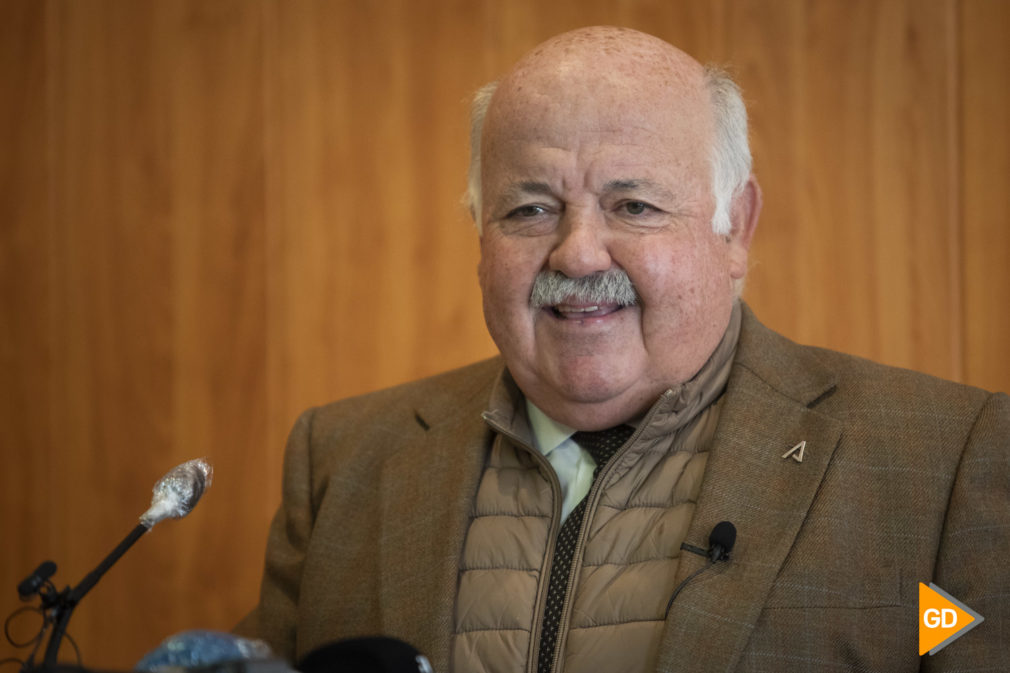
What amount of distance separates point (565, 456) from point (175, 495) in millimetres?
795

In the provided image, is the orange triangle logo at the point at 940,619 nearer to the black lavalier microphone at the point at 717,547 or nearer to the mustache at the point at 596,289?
the black lavalier microphone at the point at 717,547

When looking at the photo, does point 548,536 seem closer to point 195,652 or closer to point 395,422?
point 395,422

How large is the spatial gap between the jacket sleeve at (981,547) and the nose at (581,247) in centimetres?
62

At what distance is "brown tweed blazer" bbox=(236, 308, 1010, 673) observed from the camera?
149 centimetres

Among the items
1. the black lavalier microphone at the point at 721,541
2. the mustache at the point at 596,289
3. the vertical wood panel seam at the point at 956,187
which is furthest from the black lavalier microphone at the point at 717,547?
the vertical wood panel seam at the point at 956,187

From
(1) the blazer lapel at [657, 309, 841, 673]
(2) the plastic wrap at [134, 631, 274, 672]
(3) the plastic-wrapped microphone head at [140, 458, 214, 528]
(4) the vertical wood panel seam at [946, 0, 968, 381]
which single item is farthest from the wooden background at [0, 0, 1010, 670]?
(2) the plastic wrap at [134, 631, 274, 672]

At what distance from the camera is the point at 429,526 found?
1.79 m

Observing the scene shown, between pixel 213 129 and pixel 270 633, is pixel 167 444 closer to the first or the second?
pixel 213 129

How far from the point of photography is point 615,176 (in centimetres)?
167

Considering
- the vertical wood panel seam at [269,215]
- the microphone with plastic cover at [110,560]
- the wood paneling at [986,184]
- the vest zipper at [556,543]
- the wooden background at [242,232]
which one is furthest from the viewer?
the vertical wood panel seam at [269,215]

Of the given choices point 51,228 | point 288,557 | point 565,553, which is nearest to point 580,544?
point 565,553

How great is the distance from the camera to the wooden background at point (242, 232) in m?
2.70

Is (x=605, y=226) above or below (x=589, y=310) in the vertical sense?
above

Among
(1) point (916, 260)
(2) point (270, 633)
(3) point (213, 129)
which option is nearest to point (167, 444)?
(3) point (213, 129)
